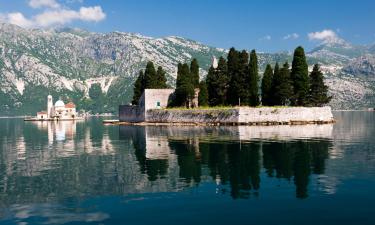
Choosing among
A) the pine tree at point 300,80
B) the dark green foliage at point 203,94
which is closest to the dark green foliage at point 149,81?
the dark green foliage at point 203,94

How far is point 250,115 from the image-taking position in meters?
93.3

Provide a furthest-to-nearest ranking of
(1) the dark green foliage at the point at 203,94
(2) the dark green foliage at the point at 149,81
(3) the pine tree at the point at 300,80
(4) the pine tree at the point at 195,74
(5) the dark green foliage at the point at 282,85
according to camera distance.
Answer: (2) the dark green foliage at the point at 149,81 → (4) the pine tree at the point at 195,74 → (1) the dark green foliage at the point at 203,94 → (3) the pine tree at the point at 300,80 → (5) the dark green foliage at the point at 282,85

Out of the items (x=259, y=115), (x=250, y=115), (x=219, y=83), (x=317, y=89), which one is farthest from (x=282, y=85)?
(x=219, y=83)

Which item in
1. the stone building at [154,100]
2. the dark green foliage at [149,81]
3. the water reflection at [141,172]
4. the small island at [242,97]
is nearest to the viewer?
the water reflection at [141,172]

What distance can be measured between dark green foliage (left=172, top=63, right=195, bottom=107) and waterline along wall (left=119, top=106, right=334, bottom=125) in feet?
16.9

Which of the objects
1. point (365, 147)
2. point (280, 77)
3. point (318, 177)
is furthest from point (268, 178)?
point (280, 77)

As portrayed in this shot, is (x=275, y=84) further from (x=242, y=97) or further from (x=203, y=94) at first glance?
(x=203, y=94)

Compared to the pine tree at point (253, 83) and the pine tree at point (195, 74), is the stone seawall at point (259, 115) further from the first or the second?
the pine tree at point (195, 74)

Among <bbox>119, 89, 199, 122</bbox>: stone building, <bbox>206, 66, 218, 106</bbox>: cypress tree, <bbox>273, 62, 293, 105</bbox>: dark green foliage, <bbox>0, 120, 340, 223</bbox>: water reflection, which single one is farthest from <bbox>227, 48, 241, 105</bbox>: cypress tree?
<bbox>0, 120, 340, 223</bbox>: water reflection

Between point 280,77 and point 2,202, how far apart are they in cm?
7890

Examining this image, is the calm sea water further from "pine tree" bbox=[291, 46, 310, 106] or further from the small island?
"pine tree" bbox=[291, 46, 310, 106]

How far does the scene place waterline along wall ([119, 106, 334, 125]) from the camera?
3661 inches

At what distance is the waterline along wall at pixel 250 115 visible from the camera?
93.0m

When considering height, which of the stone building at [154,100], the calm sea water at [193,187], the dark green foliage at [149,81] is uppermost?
the dark green foliage at [149,81]
